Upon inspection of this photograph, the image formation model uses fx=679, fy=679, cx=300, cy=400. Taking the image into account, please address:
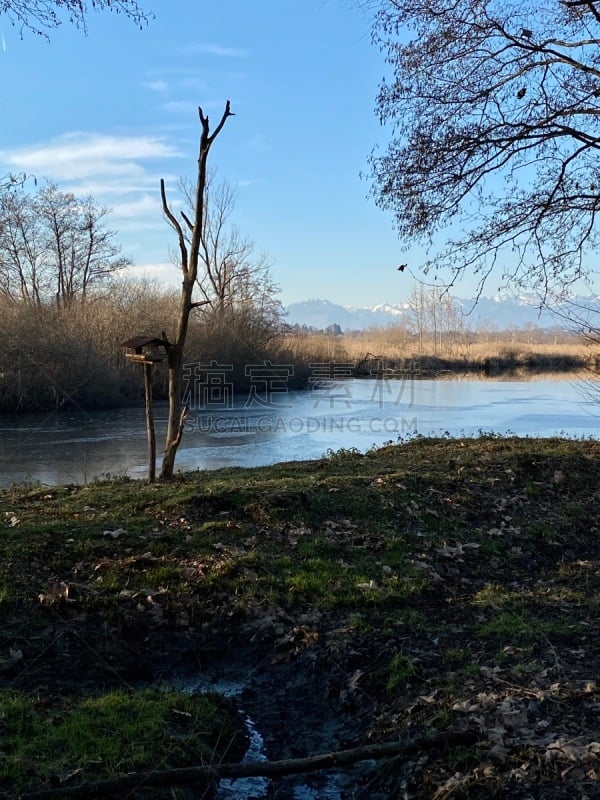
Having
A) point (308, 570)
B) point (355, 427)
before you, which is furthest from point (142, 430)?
point (308, 570)

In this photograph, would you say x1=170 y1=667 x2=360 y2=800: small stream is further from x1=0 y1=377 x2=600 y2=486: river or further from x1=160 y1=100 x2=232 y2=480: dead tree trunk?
x1=0 y1=377 x2=600 y2=486: river

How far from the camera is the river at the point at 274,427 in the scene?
14.5 meters

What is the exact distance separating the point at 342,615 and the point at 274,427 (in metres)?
15.5

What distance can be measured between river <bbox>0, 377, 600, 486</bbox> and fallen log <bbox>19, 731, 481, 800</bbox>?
26.5 feet

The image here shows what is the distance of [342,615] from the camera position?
15.8ft

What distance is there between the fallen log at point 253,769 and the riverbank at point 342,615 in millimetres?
41

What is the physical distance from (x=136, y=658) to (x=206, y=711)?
896mm

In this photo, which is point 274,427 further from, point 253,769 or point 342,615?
point 253,769

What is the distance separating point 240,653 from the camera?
4648mm

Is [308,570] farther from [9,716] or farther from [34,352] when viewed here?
[34,352]
